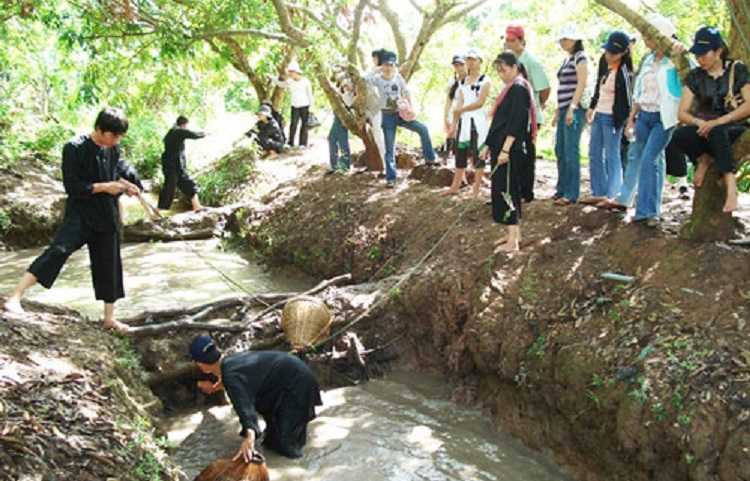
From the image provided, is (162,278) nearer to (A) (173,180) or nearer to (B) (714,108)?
(A) (173,180)

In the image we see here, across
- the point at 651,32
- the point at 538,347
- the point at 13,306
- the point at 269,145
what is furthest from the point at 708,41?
the point at 269,145

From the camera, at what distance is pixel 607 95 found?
7.11 meters

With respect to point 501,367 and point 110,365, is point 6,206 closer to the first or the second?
point 110,365

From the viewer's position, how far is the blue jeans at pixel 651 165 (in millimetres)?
6488

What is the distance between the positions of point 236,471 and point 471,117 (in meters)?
5.82

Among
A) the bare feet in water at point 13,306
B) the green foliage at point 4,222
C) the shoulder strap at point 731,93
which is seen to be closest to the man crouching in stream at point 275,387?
the bare feet in water at point 13,306

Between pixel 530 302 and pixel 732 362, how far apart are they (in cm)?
199

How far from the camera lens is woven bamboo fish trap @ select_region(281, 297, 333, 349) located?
277 inches

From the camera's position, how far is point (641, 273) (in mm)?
6059

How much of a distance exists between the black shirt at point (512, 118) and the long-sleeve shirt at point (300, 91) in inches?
343

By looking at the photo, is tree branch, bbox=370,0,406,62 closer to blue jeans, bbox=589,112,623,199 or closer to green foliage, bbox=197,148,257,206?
green foliage, bbox=197,148,257,206

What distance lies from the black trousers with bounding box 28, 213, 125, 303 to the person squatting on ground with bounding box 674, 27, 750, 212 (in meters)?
5.37

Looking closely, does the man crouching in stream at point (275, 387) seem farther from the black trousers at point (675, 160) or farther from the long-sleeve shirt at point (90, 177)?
the black trousers at point (675, 160)

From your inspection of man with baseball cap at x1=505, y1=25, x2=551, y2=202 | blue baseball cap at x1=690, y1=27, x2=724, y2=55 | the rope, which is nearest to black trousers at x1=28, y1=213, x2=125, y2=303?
the rope
